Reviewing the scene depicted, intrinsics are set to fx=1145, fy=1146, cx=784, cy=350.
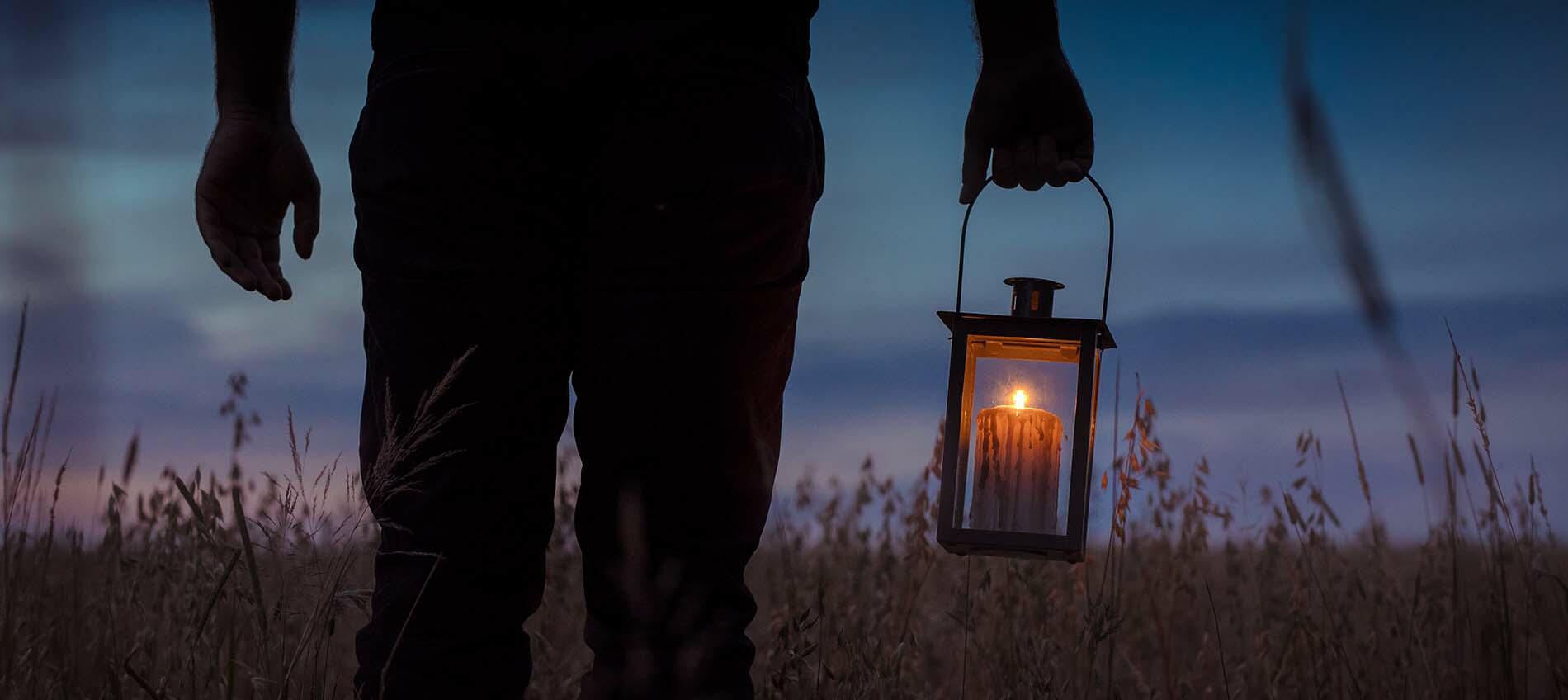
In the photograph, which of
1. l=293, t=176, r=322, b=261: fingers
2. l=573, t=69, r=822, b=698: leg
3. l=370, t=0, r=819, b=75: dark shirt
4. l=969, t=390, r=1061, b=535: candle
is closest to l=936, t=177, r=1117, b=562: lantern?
l=969, t=390, r=1061, b=535: candle

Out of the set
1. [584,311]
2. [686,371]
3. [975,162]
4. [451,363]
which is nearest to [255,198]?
[451,363]

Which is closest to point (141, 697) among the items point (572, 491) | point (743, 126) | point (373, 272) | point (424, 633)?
point (572, 491)

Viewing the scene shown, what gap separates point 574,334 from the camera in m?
1.66

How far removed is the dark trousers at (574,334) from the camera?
1.54 m

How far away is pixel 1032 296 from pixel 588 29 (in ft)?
2.88

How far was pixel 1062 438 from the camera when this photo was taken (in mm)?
2094

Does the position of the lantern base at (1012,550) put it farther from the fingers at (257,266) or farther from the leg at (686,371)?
the fingers at (257,266)

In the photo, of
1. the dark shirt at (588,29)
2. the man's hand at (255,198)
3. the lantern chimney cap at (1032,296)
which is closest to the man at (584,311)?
the dark shirt at (588,29)

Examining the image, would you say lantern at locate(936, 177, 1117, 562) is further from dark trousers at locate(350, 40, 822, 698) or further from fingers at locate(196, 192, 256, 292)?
fingers at locate(196, 192, 256, 292)

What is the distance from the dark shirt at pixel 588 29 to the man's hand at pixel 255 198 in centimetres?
41

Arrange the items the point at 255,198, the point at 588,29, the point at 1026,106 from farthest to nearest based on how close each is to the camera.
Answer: the point at 255,198, the point at 1026,106, the point at 588,29

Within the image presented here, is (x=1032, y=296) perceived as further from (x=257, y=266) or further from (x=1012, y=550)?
(x=257, y=266)

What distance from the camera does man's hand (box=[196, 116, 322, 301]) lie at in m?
1.82

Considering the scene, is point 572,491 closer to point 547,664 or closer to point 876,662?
point 547,664
